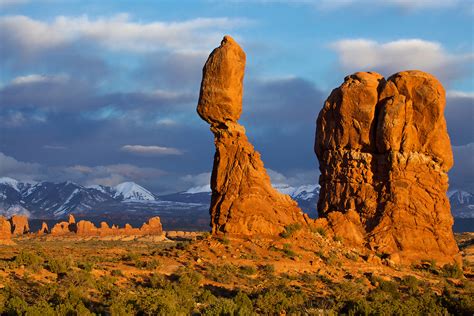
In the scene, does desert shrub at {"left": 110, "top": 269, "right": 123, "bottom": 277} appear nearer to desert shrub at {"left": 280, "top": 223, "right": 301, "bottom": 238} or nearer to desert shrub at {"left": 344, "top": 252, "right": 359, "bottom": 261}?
desert shrub at {"left": 280, "top": 223, "right": 301, "bottom": 238}

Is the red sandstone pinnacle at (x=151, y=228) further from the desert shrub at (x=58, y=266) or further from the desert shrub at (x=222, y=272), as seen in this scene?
the desert shrub at (x=58, y=266)

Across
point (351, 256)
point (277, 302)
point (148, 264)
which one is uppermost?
point (148, 264)

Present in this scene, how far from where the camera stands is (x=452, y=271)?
3456cm

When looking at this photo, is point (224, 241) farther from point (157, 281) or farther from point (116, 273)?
point (116, 273)

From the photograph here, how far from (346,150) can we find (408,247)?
643 centimetres

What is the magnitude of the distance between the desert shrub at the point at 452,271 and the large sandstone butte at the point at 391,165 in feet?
3.52

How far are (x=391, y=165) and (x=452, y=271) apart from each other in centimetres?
641

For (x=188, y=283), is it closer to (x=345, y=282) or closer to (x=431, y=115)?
(x=345, y=282)

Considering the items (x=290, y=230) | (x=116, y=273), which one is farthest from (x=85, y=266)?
(x=290, y=230)

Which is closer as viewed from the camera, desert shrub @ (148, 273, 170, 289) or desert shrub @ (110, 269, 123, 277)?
desert shrub @ (148, 273, 170, 289)

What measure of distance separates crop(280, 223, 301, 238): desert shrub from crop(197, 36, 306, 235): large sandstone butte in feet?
0.82

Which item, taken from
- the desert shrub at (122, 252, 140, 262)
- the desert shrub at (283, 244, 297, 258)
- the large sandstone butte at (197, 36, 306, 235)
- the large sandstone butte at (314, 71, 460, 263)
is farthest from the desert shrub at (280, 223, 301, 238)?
the desert shrub at (122, 252, 140, 262)

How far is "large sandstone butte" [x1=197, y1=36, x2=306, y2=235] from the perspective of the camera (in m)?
33.2

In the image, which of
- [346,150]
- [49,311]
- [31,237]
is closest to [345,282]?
[346,150]
